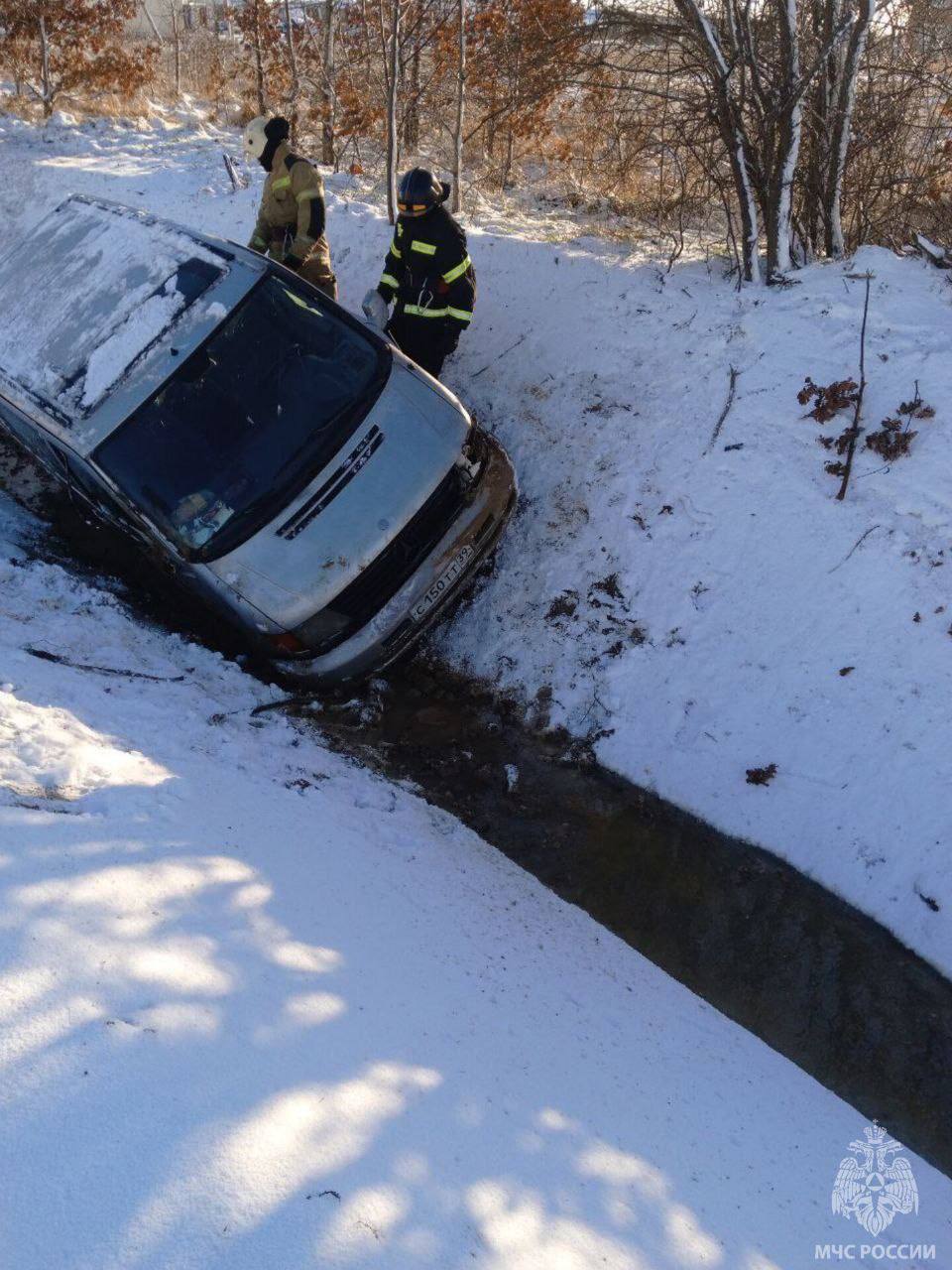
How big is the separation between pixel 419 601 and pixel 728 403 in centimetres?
278

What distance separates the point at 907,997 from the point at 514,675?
2.63 meters

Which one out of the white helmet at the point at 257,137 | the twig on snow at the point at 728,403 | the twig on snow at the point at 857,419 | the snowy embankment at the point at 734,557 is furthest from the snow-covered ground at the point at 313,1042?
the white helmet at the point at 257,137

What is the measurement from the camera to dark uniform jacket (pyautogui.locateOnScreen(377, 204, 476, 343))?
17.8ft

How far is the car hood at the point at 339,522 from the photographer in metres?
4.27

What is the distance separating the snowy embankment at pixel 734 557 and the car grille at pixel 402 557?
3.12 feet

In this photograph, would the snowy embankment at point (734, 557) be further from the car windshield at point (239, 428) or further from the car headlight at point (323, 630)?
the car windshield at point (239, 428)

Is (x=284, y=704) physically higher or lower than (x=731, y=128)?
lower

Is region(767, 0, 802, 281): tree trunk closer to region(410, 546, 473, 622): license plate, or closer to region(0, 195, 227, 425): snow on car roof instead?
region(410, 546, 473, 622): license plate

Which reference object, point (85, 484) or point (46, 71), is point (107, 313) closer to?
point (85, 484)

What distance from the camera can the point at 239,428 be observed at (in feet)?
14.5

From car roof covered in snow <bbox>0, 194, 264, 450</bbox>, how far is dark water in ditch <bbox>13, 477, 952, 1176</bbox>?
4.55ft

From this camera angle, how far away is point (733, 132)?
6543mm

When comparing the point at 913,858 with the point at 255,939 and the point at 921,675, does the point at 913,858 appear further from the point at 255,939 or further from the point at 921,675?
the point at 255,939

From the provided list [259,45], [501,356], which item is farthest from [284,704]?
[259,45]
